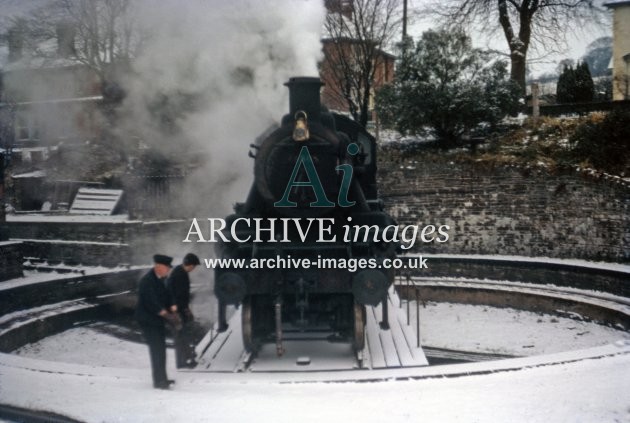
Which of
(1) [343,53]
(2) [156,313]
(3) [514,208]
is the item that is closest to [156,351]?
(2) [156,313]

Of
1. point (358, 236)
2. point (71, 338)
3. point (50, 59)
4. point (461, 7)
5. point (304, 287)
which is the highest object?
point (461, 7)

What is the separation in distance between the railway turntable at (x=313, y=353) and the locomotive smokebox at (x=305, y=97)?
105 inches

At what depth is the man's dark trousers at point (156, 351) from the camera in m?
5.01

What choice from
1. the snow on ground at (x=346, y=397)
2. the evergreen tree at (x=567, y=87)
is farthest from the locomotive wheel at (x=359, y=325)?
the evergreen tree at (x=567, y=87)

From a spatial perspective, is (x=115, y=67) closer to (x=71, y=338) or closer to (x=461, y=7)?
(x=71, y=338)

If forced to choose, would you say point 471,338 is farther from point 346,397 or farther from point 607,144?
point 607,144

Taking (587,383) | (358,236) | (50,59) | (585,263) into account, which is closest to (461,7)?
(585,263)

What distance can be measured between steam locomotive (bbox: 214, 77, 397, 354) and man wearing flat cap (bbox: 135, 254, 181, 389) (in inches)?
37.4

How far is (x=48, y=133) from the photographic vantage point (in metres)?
16.2

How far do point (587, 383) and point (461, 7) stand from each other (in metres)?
16.8

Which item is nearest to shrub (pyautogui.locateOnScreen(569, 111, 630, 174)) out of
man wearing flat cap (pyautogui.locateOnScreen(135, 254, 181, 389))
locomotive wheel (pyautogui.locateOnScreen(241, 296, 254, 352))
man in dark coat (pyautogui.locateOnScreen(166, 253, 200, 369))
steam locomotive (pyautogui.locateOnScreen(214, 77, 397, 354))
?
steam locomotive (pyautogui.locateOnScreen(214, 77, 397, 354))

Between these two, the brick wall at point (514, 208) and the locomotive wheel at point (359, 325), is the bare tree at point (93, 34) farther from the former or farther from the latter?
the locomotive wheel at point (359, 325)

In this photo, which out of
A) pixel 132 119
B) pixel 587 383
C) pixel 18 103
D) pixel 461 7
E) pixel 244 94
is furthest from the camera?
pixel 461 7

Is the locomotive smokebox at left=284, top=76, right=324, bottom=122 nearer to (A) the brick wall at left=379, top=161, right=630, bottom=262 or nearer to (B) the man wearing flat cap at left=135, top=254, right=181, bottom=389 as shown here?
(B) the man wearing flat cap at left=135, top=254, right=181, bottom=389
